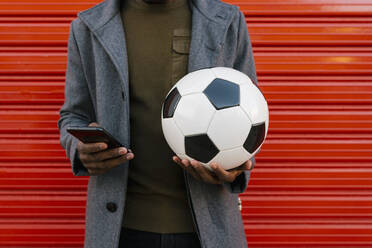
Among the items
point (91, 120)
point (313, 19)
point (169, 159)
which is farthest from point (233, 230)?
point (313, 19)

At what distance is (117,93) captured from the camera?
1.30 metres

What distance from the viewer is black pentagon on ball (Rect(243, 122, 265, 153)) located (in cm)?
105

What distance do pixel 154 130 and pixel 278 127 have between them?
4.17ft

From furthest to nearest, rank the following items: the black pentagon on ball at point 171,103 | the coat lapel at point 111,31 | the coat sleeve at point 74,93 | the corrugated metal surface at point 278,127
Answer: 1. the corrugated metal surface at point 278,127
2. the coat sleeve at point 74,93
3. the coat lapel at point 111,31
4. the black pentagon on ball at point 171,103

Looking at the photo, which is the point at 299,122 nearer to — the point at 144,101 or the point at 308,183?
the point at 308,183

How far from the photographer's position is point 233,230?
51.9 inches

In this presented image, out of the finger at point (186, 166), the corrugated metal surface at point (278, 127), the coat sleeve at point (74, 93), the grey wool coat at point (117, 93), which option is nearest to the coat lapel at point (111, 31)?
the grey wool coat at point (117, 93)

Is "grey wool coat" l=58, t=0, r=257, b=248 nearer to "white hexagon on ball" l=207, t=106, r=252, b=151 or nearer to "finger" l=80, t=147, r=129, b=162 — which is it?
"finger" l=80, t=147, r=129, b=162

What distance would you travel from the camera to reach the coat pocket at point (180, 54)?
1.28m

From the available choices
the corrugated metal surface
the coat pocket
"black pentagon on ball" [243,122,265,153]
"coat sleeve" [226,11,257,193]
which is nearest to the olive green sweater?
the coat pocket

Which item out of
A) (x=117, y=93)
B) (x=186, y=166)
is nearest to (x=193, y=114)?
(x=186, y=166)

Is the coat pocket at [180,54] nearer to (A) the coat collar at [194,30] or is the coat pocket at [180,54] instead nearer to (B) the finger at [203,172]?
(A) the coat collar at [194,30]

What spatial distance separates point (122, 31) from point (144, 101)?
0.35 m

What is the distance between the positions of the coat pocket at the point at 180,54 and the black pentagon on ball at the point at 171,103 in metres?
0.21
